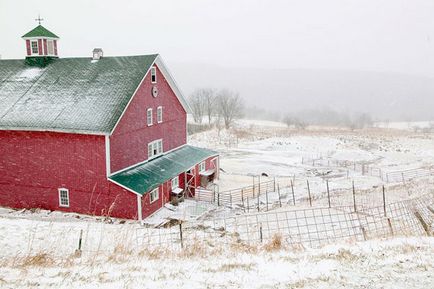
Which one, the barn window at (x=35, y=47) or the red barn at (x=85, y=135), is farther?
the barn window at (x=35, y=47)

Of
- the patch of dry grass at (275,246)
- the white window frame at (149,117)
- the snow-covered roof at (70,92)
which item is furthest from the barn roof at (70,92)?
the patch of dry grass at (275,246)

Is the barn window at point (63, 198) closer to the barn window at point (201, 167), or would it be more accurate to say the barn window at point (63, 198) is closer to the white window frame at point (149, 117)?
the white window frame at point (149, 117)

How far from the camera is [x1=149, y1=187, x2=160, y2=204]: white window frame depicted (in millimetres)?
22484

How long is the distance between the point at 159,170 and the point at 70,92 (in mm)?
7228

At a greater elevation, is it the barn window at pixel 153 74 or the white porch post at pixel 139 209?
the barn window at pixel 153 74

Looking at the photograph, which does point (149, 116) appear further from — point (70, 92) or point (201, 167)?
point (201, 167)

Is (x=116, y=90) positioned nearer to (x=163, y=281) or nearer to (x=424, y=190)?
(x=163, y=281)

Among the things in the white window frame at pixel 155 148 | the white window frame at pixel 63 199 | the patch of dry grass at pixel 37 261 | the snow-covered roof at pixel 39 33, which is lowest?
the white window frame at pixel 63 199

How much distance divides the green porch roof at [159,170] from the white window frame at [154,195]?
1.86 feet

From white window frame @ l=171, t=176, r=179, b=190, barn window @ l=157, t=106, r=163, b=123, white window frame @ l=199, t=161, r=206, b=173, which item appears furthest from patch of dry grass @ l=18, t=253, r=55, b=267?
white window frame @ l=199, t=161, r=206, b=173

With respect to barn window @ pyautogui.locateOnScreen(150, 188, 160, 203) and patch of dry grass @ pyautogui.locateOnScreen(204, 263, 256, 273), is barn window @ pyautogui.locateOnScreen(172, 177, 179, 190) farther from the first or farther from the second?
patch of dry grass @ pyautogui.locateOnScreen(204, 263, 256, 273)

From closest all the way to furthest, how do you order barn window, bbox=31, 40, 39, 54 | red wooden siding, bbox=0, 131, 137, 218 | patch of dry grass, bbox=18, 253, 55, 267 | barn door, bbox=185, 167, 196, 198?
patch of dry grass, bbox=18, 253, 55, 267 → red wooden siding, bbox=0, 131, 137, 218 → barn window, bbox=31, 40, 39, 54 → barn door, bbox=185, 167, 196, 198

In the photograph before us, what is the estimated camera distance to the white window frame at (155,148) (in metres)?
26.4

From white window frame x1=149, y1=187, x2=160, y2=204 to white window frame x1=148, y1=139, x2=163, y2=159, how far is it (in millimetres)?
3560
